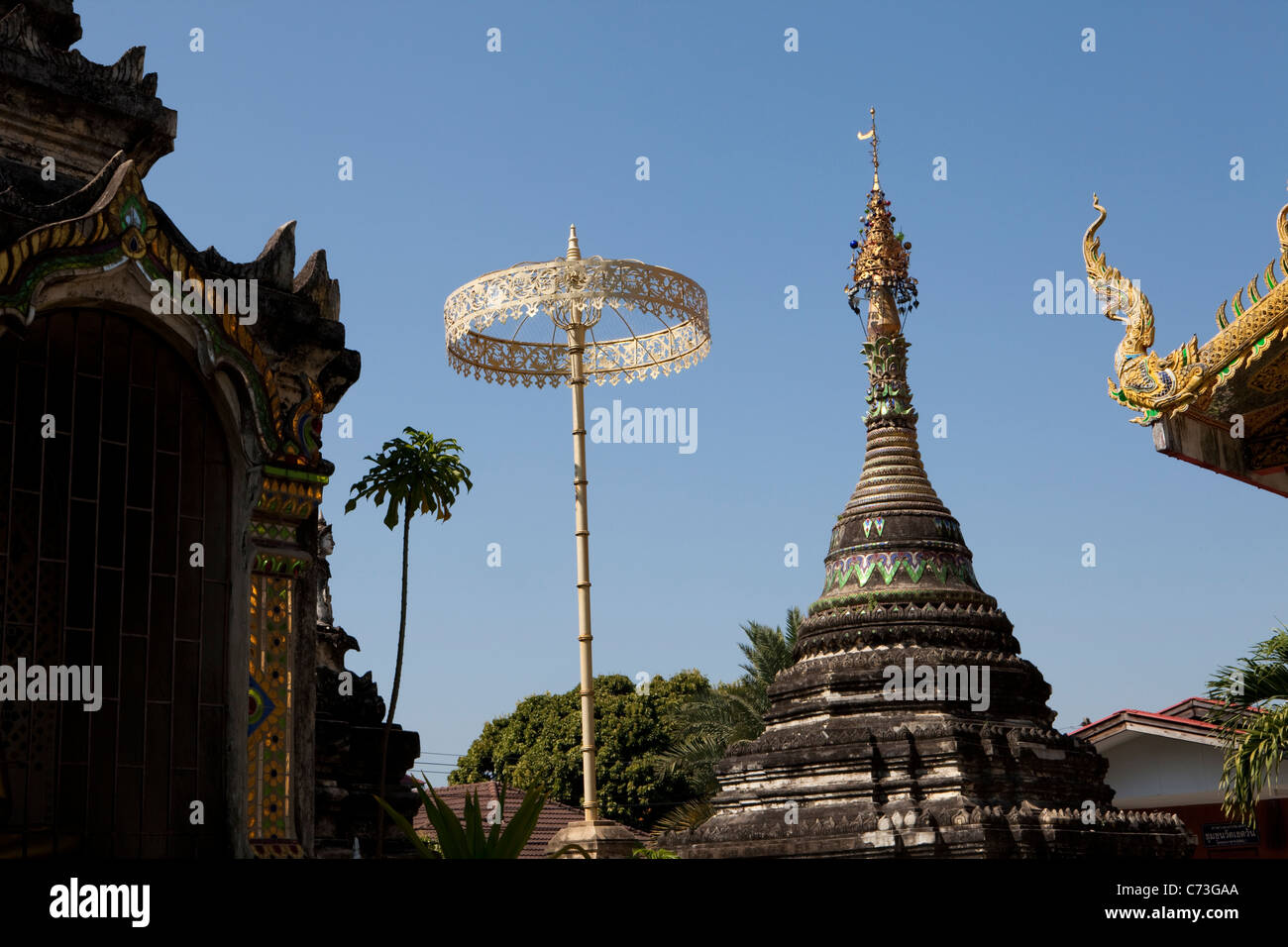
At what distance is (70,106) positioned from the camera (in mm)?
10969

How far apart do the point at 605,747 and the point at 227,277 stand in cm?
3631

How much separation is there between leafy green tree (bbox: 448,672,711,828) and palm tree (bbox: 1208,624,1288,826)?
2771 cm

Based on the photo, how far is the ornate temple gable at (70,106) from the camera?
1067 centimetres

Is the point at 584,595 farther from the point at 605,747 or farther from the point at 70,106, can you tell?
the point at 605,747

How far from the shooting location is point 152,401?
825 centimetres

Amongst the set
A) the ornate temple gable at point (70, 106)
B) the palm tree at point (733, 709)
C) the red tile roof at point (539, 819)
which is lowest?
the red tile roof at point (539, 819)

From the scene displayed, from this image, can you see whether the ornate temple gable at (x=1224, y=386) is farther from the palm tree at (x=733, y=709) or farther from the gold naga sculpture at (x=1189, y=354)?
the palm tree at (x=733, y=709)

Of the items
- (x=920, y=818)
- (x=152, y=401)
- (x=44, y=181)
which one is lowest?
(x=920, y=818)

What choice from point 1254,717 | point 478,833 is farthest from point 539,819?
point 478,833

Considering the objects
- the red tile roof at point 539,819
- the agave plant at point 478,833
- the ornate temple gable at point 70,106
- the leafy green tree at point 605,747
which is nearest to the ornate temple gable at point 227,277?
the agave plant at point 478,833

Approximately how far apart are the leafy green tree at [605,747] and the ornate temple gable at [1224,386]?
28865 mm
